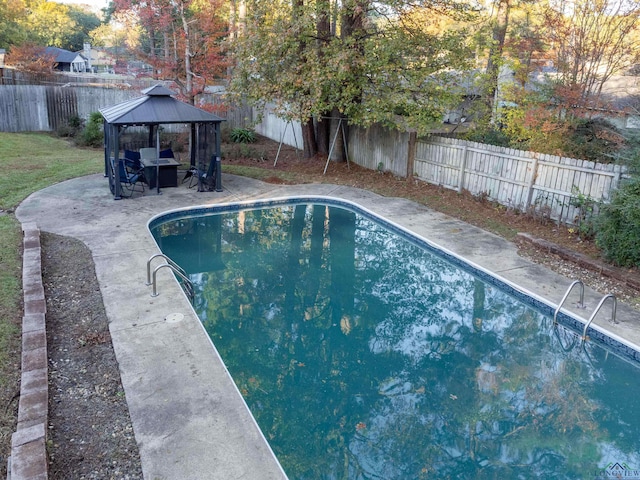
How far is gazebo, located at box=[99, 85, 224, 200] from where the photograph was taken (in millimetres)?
10281

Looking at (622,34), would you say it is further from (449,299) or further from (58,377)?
(58,377)

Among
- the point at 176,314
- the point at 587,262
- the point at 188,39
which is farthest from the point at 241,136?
the point at 587,262

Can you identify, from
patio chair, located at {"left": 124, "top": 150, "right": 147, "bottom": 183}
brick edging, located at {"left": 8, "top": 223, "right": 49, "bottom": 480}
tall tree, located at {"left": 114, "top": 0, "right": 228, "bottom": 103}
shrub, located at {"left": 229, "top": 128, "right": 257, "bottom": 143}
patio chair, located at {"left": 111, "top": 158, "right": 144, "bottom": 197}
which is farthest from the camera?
shrub, located at {"left": 229, "top": 128, "right": 257, "bottom": 143}

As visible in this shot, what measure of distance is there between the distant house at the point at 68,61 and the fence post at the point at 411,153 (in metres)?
32.0

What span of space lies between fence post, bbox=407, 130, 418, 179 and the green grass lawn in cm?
838

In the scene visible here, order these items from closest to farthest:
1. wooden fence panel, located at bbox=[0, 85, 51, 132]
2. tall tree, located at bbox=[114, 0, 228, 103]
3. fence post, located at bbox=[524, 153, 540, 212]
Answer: fence post, located at bbox=[524, 153, 540, 212] < tall tree, located at bbox=[114, 0, 228, 103] < wooden fence panel, located at bbox=[0, 85, 51, 132]

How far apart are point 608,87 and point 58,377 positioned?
14.0 m

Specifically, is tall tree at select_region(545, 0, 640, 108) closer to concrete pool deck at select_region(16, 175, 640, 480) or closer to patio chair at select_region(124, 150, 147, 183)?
concrete pool deck at select_region(16, 175, 640, 480)

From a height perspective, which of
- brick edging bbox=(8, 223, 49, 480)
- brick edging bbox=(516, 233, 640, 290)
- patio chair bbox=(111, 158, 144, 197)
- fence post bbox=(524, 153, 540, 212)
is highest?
fence post bbox=(524, 153, 540, 212)

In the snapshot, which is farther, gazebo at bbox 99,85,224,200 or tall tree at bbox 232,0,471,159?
tall tree at bbox 232,0,471,159

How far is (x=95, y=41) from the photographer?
4359cm

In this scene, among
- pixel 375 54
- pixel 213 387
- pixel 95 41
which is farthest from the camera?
pixel 95 41

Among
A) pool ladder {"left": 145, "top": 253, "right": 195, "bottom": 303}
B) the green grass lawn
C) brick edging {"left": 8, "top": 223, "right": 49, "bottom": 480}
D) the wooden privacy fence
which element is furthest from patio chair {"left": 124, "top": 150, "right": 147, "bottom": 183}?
the wooden privacy fence

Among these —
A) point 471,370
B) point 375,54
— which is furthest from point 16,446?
point 375,54
